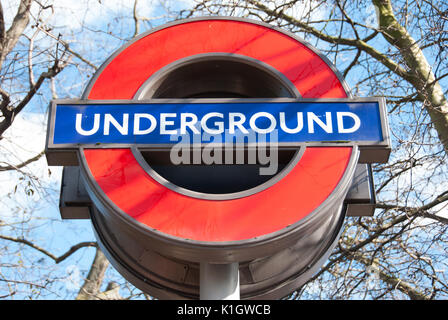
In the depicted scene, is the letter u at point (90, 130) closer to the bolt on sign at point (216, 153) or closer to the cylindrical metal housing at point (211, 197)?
the bolt on sign at point (216, 153)

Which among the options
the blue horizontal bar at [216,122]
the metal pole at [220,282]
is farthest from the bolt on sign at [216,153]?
the metal pole at [220,282]

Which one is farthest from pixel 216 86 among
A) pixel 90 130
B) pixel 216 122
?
pixel 90 130

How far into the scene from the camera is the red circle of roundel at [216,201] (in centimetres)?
282

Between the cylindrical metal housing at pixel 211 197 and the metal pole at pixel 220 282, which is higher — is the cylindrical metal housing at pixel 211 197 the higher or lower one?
the higher one

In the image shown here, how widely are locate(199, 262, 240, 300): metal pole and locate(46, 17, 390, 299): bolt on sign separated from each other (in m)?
0.26

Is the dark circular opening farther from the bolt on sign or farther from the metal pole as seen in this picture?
the metal pole

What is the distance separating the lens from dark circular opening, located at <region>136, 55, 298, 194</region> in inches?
141

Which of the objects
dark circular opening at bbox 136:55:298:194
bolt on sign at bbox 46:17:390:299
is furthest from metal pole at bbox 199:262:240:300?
dark circular opening at bbox 136:55:298:194

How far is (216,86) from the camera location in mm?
3994

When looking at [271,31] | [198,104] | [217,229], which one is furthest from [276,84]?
[217,229]

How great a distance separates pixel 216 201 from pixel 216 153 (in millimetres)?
312

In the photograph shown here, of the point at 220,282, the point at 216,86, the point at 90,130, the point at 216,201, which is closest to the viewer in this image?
the point at 216,201

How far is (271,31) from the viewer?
375 centimetres

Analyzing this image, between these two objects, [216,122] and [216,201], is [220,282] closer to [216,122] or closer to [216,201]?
[216,201]
